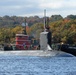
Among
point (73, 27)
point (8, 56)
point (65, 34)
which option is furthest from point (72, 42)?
point (8, 56)

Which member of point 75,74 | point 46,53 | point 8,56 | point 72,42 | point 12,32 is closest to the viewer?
point 75,74

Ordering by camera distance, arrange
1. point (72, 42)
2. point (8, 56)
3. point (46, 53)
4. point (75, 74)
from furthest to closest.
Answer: point (72, 42) < point (8, 56) < point (46, 53) < point (75, 74)

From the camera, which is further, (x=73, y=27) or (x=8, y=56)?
(x=73, y=27)

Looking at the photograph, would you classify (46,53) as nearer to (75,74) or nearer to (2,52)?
(2,52)

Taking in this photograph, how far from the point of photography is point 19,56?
81938mm

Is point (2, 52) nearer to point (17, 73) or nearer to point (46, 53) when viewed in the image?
point (46, 53)

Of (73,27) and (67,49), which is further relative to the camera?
(73,27)

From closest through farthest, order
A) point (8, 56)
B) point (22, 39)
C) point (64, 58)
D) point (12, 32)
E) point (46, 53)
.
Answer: point (64, 58), point (46, 53), point (8, 56), point (22, 39), point (12, 32)

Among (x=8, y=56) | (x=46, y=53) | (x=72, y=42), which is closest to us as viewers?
(x=46, y=53)

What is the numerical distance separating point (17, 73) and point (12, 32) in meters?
104

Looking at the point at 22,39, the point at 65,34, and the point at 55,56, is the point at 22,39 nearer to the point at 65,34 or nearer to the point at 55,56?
the point at 55,56

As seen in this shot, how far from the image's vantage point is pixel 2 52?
82.1 meters

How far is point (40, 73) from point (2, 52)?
37364 millimetres

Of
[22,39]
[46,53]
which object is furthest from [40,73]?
[22,39]
